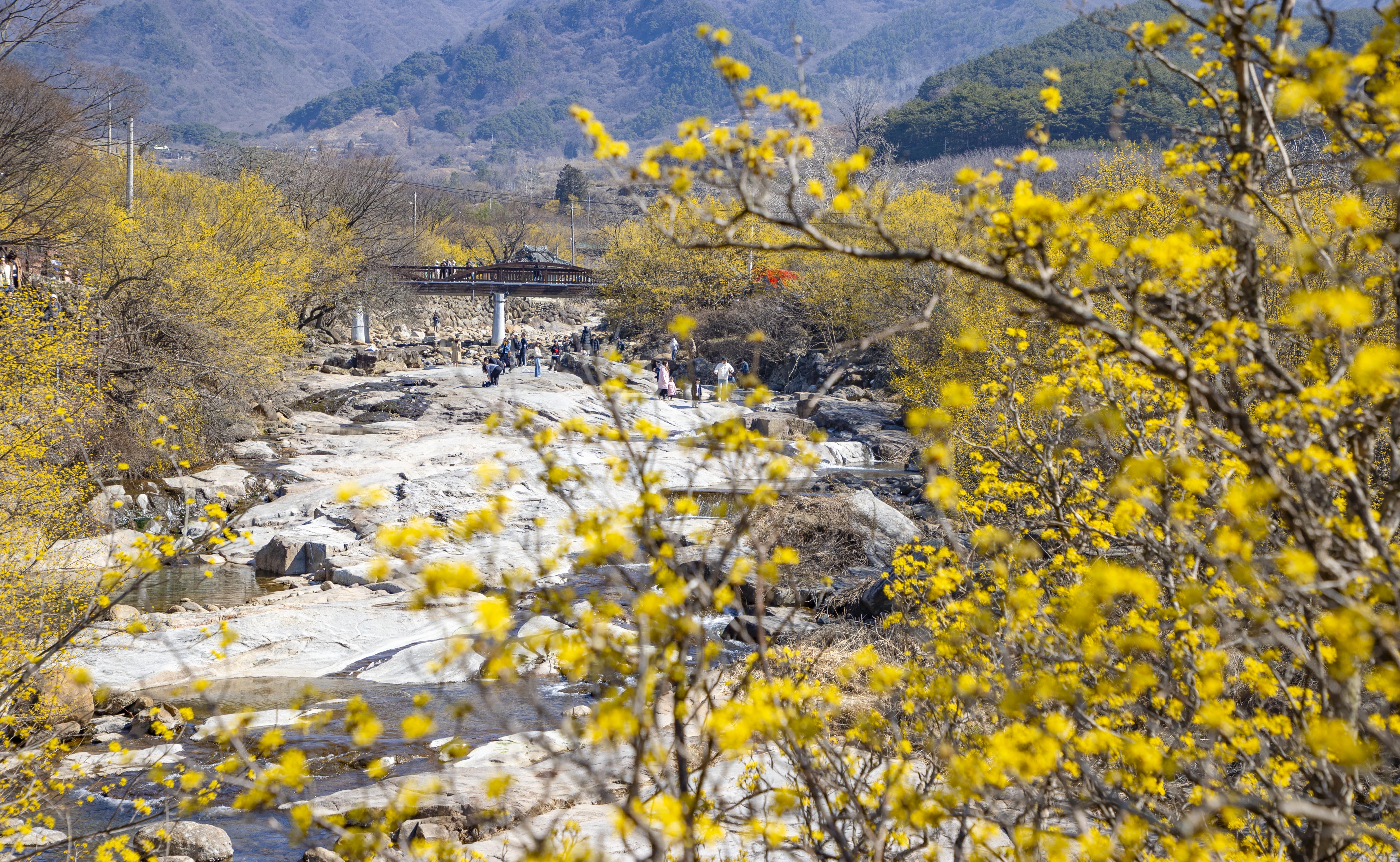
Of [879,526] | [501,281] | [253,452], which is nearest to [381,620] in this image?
[879,526]

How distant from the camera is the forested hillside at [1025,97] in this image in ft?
214

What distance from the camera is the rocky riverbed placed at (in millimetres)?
3725

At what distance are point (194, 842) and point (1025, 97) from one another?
79591 mm

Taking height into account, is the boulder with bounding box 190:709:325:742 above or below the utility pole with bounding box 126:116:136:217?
below

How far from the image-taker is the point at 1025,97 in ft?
238

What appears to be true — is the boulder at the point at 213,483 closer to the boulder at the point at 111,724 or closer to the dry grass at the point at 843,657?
the boulder at the point at 111,724

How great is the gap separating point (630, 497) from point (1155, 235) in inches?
432

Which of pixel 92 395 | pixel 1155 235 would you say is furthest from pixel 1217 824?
pixel 92 395

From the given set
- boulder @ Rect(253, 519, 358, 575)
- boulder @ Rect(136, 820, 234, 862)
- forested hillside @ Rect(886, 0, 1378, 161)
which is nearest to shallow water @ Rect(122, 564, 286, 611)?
boulder @ Rect(253, 519, 358, 575)

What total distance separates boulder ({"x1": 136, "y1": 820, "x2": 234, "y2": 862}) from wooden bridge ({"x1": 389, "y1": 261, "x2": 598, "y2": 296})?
3697 centimetres

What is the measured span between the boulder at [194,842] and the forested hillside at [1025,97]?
56.6 meters

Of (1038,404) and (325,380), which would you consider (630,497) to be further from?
A: (325,380)

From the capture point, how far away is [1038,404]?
2.50m

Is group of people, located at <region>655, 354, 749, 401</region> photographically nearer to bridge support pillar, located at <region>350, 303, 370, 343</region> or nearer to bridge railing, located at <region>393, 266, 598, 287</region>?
bridge railing, located at <region>393, 266, 598, 287</region>
